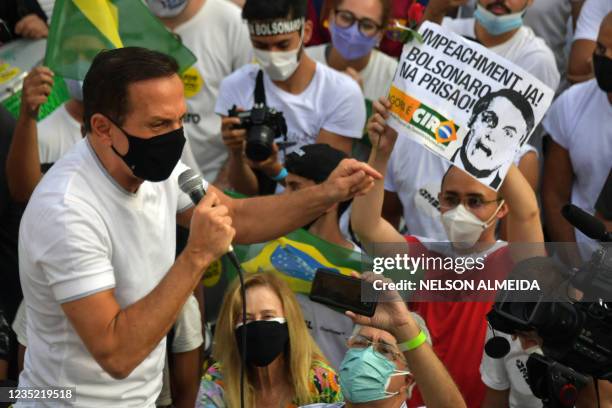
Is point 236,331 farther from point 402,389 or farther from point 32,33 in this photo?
point 32,33

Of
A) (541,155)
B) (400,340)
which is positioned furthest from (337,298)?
(541,155)

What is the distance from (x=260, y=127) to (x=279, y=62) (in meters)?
0.59

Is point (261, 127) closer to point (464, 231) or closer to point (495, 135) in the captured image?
point (464, 231)

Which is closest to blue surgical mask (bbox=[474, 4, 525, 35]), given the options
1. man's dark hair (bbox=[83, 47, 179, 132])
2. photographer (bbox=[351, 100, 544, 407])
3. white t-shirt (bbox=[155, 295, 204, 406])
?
photographer (bbox=[351, 100, 544, 407])

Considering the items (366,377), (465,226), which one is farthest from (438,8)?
(366,377)

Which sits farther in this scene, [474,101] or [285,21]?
[285,21]

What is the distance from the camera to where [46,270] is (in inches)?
137

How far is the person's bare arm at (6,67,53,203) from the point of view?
16.7 feet

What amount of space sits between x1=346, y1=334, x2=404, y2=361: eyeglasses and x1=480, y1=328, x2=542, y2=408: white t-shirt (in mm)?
453

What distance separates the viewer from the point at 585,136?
5.74 metres

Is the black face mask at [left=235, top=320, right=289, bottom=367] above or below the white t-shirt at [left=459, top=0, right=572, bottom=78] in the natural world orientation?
below

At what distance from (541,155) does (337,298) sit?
3145mm

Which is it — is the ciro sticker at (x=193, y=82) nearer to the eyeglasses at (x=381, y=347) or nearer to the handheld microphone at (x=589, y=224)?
the eyeglasses at (x=381, y=347)

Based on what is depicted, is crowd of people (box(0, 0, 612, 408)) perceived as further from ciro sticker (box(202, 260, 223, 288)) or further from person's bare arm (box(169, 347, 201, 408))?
ciro sticker (box(202, 260, 223, 288))
